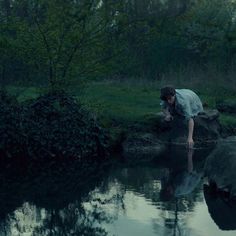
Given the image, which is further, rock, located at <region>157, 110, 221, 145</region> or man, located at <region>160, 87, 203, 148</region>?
rock, located at <region>157, 110, 221, 145</region>

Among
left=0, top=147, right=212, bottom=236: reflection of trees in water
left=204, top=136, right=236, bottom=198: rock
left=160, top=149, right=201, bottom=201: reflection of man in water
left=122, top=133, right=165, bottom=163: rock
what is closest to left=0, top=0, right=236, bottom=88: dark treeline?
left=122, top=133, right=165, bottom=163: rock

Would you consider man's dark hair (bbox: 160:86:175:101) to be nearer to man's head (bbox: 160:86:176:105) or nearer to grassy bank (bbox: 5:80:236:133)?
man's head (bbox: 160:86:176:105)

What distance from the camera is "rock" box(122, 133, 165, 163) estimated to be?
647 inches

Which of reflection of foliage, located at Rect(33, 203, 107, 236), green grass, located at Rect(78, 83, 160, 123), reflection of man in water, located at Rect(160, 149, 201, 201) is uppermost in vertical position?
green grass, located at Rect(78, 83, 160, 123)

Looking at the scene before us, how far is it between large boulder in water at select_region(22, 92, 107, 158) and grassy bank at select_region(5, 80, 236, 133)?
1.99 feet

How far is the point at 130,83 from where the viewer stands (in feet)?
97.7

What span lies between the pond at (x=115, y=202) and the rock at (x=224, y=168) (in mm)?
274

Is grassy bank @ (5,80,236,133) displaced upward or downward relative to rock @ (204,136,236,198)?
upward

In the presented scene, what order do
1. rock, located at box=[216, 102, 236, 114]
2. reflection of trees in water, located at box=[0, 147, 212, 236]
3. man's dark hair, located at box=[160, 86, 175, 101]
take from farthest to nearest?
rock, located at box=[216, 102, 236, 114], man's dark hair, located at box=[160, 86, 175, 101], reflection of trees in water, located at box=[0, 147, 212, 236]

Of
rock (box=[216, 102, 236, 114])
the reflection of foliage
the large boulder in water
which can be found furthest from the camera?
rock (box=[216, 102, 236, 114])

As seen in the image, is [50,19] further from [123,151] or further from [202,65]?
[202,65]

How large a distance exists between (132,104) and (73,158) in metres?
7.03

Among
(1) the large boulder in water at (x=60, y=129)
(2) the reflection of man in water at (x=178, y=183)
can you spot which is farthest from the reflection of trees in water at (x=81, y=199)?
(1) the large boulder in water at (x=60, y=129)

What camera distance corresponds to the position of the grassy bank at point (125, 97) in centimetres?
1719
